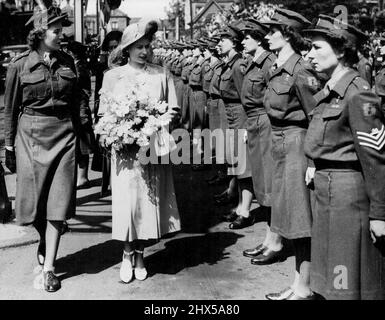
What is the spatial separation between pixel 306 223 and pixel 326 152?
126 centimetres

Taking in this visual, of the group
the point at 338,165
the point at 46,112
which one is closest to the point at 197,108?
the point at 46,112

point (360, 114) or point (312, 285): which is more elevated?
point (360, 114)

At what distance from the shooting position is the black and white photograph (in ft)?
11.3

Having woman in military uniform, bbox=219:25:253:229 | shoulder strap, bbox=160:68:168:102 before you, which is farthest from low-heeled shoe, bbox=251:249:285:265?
shoulder strap, bbox=160:68:168:102

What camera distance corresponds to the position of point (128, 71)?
17.2 feet

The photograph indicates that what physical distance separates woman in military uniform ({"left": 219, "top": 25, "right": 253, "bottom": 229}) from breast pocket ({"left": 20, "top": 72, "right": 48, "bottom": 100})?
2.91 meters

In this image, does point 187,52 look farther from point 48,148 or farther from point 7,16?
point 7,16

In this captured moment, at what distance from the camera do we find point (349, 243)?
3.42m

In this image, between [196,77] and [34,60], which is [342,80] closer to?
[34,60]

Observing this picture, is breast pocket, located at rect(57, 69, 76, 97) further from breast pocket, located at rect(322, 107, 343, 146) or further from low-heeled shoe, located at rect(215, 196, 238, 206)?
low-heeled shoe, located at rect(215, 196, 238, 206)

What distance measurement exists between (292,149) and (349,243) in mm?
1446

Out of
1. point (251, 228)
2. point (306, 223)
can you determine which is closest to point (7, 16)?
point (251, 228)

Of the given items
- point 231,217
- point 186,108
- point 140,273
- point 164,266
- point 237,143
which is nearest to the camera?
point 140,273

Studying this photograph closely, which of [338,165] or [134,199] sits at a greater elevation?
[338,165]
